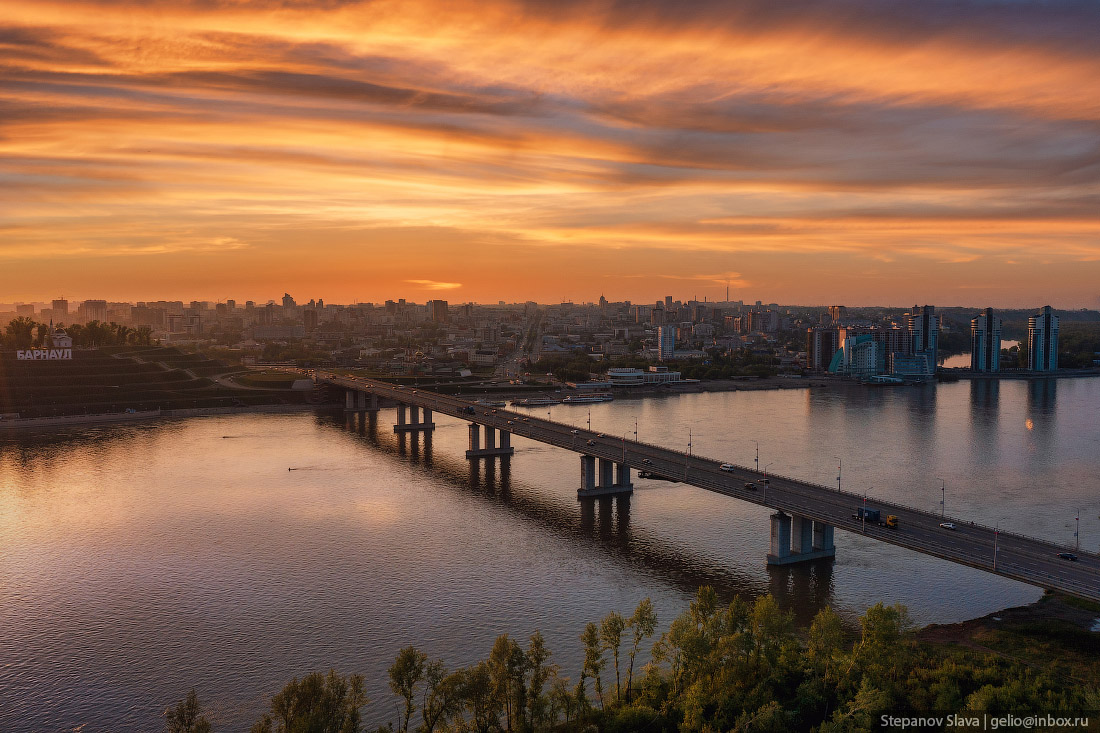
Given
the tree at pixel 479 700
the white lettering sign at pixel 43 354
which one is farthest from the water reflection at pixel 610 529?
the white lettering sign at pixel 43 354

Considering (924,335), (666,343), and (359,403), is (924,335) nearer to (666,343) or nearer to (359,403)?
(666,343)

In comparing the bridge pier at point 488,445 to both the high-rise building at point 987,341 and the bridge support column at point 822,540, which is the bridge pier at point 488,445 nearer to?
the bridge support column at point 822,540

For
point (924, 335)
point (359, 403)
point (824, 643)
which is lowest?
point (824, 643)

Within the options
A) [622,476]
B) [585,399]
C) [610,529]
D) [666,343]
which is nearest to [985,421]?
[585,399]

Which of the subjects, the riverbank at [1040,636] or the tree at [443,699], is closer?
the tree at [443,699]

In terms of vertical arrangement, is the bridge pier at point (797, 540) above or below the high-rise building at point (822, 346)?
below

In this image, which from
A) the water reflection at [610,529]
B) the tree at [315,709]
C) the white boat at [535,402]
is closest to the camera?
the tree at [315,709]
